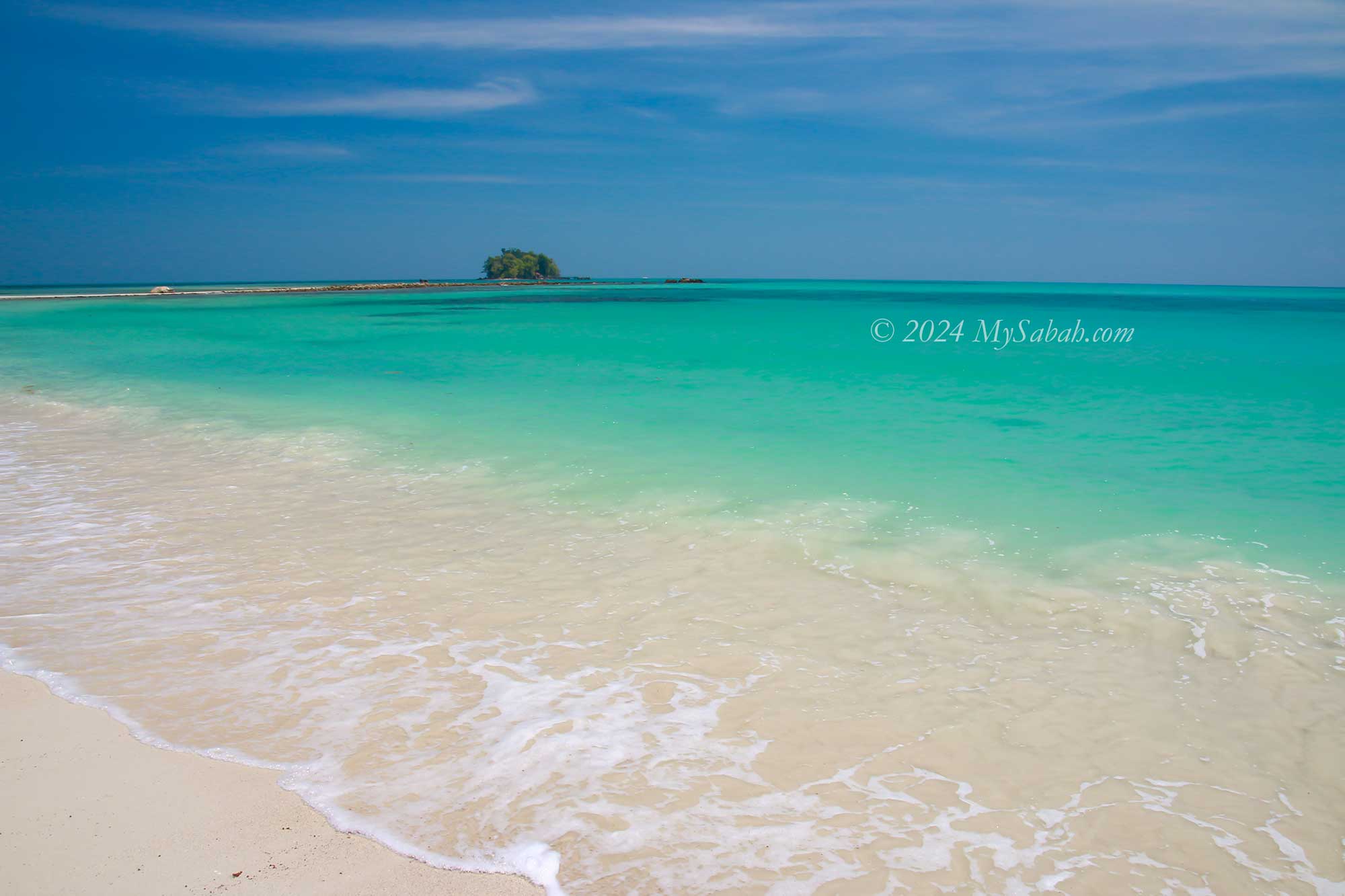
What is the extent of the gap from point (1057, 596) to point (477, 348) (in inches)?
760

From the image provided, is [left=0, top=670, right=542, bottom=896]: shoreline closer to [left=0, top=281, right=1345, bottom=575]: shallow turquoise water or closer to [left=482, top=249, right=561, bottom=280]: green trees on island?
[left=0, top=281, right=1345, bottom=575]: shallow turquoise water

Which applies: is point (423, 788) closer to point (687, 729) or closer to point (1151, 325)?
point (687, 729)

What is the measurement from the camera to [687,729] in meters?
3.31

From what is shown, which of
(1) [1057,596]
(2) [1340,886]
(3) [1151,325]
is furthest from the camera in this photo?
(3) [1151,325]

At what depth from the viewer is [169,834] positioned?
2574 millimetres

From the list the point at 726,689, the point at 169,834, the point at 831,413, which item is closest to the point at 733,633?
the point at 726,689

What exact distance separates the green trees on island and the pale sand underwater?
117648 millimetres

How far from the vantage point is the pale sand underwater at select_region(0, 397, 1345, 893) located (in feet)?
8.73

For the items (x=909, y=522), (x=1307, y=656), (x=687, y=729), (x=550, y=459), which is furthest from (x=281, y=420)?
(x=1307, y=656)

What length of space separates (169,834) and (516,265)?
4793 inches

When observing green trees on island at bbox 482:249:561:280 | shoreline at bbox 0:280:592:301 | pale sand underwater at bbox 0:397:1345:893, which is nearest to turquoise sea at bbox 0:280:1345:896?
pale sand underwater at bbox 0:397:1345:893

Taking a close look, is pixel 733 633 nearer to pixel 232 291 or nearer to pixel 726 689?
pixel 726 689

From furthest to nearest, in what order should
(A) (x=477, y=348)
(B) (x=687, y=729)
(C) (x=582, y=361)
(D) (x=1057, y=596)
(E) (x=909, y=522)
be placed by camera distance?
(A) (x=477, y=348), (C) (x=582, y=361), (E) (x=909, y=522), (D) (x=1057, y=596), (B) (x=687, y=729)

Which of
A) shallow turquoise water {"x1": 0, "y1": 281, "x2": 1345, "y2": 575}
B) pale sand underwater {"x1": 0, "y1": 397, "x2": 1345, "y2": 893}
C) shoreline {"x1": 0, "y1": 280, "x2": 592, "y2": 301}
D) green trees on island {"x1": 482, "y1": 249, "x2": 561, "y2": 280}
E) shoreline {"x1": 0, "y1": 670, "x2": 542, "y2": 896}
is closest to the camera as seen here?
shoreline {"x1": 0, "y1": 670, "x2": 542, "y2": 896}
